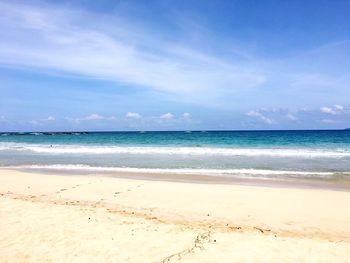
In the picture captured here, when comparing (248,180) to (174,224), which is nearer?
(174,224)

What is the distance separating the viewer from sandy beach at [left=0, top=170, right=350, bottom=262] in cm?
557

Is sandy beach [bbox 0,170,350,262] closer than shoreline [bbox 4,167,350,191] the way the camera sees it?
Yes

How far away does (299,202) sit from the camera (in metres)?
9.32

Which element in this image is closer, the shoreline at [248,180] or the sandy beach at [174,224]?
the sandy beach at [174,224]

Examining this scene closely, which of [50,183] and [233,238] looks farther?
[50,183]

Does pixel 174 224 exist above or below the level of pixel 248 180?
below

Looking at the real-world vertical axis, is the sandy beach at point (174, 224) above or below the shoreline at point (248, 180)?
below

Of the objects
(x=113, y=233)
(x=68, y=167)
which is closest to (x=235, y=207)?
(x=113, y=233)

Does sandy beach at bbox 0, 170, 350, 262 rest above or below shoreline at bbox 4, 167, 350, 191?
below

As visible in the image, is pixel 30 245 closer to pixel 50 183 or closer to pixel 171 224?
pixel 171 224

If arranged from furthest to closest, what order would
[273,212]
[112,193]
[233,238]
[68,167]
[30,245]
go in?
[68,167] < [112,193] < [273,212] < [233,238] < [30,245]

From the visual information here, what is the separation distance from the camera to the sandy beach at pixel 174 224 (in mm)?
5566

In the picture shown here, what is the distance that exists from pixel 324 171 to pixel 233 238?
11.5m

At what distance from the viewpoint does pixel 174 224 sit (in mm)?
7227
